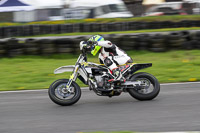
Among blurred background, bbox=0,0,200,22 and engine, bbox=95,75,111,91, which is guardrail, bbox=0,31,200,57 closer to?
engine, bbox=95,75,111,91

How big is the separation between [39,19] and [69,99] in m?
16.5

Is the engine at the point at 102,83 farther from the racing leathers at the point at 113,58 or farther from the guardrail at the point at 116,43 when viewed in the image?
the guardrail at the point at 116,43

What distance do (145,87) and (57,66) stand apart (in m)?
5.44

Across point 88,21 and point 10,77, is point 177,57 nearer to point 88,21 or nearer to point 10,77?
point 10,77

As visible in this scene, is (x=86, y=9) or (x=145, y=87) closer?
(x=145, y=87)

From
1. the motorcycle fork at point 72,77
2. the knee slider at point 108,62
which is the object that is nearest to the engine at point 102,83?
the knee slider at point 108,62

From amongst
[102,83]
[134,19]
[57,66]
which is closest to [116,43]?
[57,66]

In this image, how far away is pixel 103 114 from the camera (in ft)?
19.3

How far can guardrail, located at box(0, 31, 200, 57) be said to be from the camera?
43.3 feet

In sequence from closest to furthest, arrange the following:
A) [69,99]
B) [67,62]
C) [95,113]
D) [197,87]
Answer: [95,113], [69,99], [197,87], [67,62]

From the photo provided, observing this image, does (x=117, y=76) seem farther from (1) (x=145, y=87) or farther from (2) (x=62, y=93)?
(2) (x=62, y=93)

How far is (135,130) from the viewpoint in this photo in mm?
4918

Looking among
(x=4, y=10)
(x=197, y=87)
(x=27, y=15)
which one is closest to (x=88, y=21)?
(x=27, y=15)

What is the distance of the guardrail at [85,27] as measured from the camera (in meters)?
22.2
